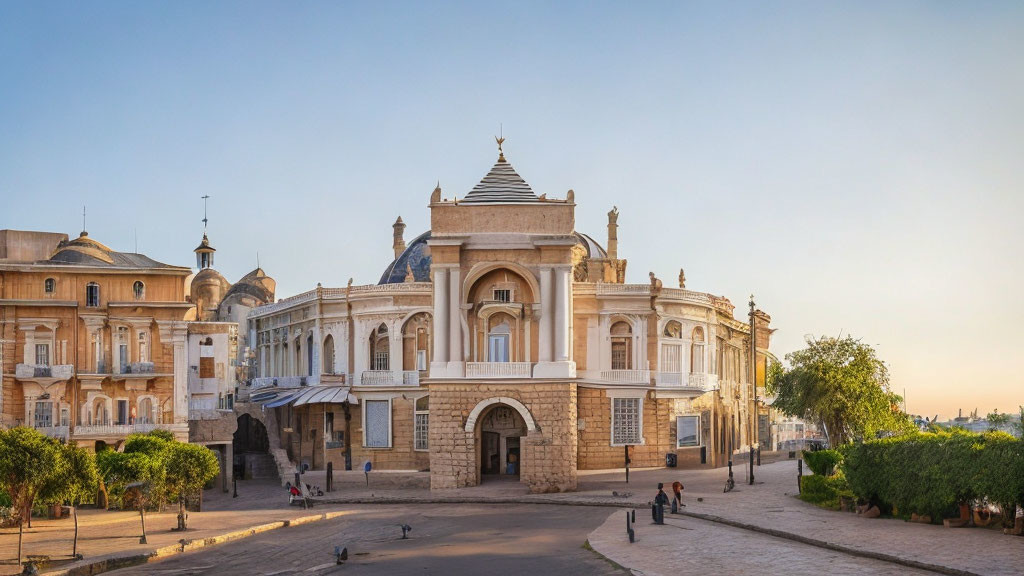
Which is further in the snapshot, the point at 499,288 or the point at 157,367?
the point at 157,367

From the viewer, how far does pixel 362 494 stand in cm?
4541

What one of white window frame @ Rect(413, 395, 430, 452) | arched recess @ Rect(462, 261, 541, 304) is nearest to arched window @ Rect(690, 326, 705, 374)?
arched recess @ Rect(462, 261, 541, 304)

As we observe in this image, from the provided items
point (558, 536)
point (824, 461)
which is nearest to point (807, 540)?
point (558, 536)

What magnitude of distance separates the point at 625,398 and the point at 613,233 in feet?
49.0

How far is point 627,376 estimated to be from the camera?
165 feet

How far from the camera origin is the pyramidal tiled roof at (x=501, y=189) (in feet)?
153

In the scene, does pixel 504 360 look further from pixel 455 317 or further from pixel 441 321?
pixel 441 321

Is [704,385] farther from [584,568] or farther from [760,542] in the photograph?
[584,568]

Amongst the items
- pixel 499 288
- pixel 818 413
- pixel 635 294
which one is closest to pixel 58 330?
pixel 499 288

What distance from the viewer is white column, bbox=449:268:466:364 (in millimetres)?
45312

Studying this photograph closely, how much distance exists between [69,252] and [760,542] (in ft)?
117

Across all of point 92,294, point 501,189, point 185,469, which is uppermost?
point 501,189

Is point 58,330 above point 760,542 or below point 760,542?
above

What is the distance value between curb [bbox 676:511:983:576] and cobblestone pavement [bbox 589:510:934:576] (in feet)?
0.50
